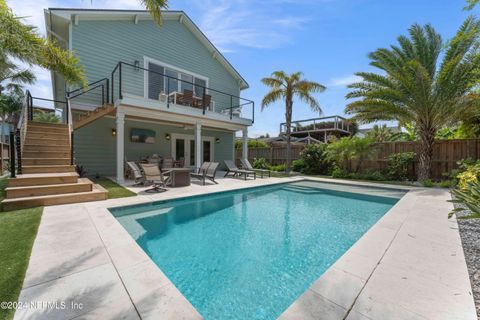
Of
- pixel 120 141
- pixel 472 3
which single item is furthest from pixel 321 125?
pixel 120 141

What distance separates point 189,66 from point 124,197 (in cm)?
976

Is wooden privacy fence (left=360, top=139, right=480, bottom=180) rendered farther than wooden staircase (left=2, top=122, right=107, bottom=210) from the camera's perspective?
Yes

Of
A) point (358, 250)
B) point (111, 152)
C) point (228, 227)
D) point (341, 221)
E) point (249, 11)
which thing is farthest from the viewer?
point (111, 152)

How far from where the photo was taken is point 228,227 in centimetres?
531

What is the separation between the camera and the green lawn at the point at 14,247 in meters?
2.27

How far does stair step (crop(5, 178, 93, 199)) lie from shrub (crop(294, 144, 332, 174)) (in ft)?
40.6

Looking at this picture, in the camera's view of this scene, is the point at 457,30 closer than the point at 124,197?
No

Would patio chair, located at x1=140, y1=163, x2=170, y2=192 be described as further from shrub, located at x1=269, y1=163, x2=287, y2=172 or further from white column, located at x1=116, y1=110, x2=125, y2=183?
shrub, located at x1=269, y1=163, x2=287, y2=172

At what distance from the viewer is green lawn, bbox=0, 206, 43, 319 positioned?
2270 millimetres

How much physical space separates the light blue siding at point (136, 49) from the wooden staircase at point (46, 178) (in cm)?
365

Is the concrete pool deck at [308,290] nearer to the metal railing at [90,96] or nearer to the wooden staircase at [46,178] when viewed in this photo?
the wooden staircase at [46,178]

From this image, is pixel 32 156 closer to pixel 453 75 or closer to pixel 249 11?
pixel 249 11

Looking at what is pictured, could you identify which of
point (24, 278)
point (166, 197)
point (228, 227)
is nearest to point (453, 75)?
point (228, 227)

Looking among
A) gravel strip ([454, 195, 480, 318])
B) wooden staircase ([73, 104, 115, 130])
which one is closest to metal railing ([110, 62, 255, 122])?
wooden staircase ([73, 104, 115, 130])
